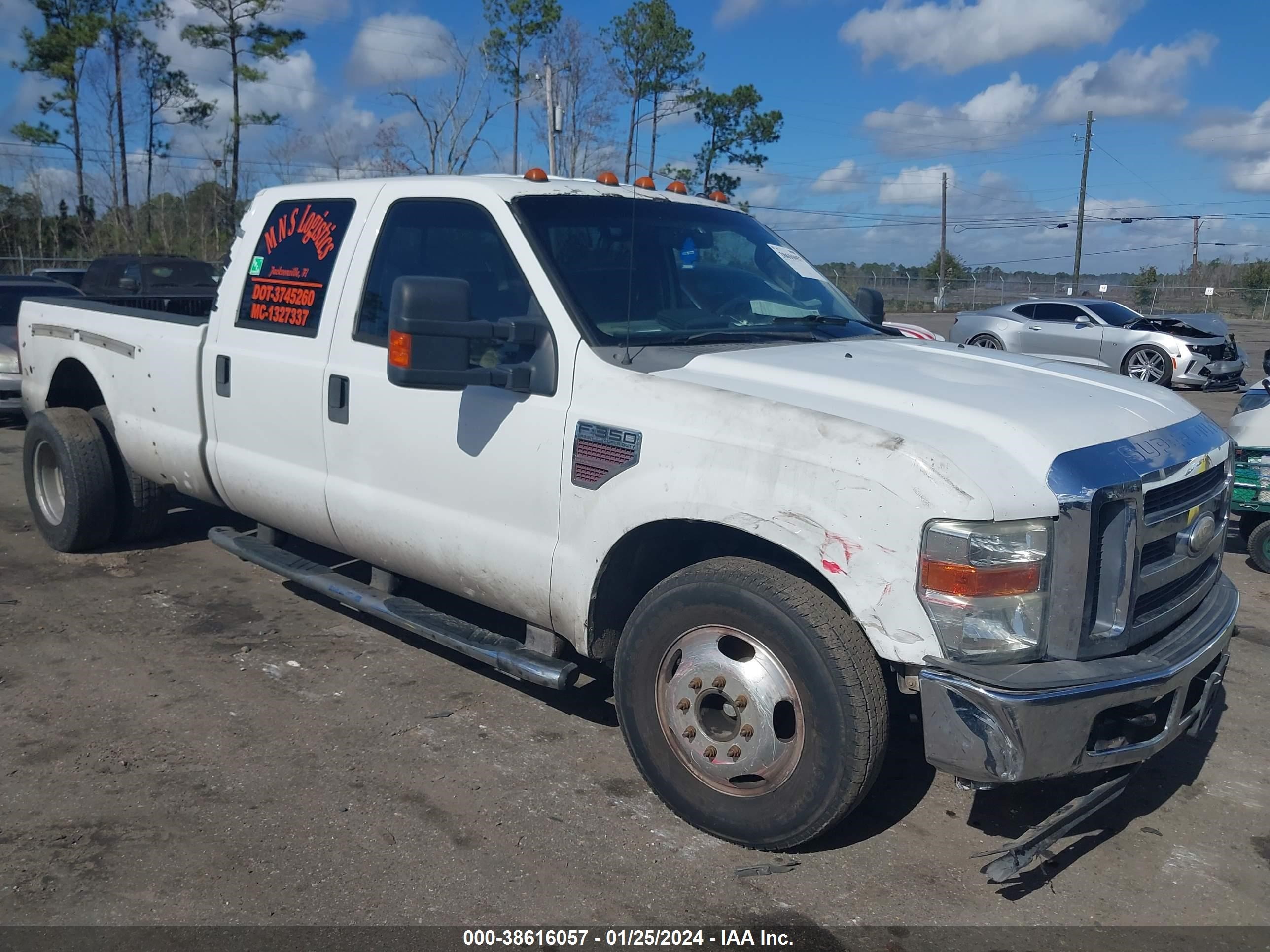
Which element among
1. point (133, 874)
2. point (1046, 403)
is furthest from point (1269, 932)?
point (133, 874)

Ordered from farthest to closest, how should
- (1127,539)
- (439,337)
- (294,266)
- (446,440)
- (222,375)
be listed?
1. (222,375)
2. (294,266)
3. (446,440)
4. (439,337)
5. (1127,539)

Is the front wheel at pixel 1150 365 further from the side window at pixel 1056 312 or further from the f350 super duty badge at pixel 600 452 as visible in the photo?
the f350 super duty badge at pixel 600 452

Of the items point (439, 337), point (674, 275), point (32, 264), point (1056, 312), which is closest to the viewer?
point (439, 337)

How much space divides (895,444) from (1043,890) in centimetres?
148

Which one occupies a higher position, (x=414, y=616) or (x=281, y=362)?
(x=281, y=362)

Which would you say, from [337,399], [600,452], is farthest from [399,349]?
[337,399]

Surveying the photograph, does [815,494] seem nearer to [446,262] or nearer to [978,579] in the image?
[978,579]

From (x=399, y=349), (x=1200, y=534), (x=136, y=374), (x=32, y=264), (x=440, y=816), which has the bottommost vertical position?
(x=440, y=816)

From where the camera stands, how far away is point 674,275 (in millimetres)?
4277

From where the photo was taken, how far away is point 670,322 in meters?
4.04

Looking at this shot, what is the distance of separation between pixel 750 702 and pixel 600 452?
0.93 m

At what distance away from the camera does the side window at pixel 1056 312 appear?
834 inches

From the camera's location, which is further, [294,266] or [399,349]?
[294,266]

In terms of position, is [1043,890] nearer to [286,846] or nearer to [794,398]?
[794,398]
